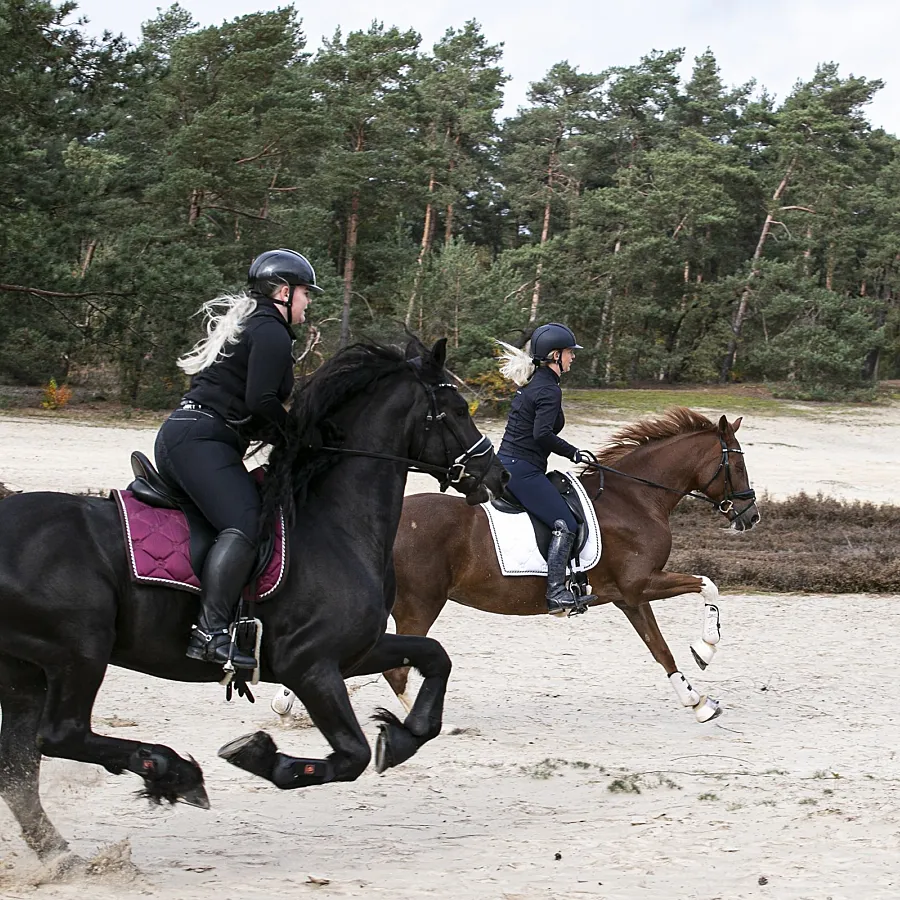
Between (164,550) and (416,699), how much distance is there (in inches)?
60.8

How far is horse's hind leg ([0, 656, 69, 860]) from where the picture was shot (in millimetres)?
5797

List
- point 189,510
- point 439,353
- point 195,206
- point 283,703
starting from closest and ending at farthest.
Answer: point 189,510
point 439,353
point 283,703
point 195,206

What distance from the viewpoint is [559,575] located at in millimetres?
9477

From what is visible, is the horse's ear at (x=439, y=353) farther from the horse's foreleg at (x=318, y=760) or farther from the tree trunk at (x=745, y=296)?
the tree trunk at (x=745, y=296)

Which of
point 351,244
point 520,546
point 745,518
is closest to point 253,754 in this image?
point 520,546

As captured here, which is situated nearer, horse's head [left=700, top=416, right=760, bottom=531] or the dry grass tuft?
horse's head [left=700, top=416, right=760, bottom=531]

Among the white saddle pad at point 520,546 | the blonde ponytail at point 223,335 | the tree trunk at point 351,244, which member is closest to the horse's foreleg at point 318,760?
the blonde ponytail at point 223,335

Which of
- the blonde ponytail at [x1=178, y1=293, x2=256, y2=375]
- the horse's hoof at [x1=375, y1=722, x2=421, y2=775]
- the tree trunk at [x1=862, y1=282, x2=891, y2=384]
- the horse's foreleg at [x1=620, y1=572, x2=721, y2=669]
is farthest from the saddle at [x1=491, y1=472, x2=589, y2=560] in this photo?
the tree trunk at [x1=862, y1=282, x2=891, y2=384]

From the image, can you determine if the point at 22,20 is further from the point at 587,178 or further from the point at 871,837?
the point at 587,178

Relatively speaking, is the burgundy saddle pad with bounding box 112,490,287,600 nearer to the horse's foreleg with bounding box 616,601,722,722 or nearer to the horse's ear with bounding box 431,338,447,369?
the horse's ear with bounding box 431,338,447,369

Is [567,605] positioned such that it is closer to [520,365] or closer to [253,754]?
[520,365]

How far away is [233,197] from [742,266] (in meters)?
29.3

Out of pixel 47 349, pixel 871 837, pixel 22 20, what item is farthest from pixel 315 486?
pixel 47 349

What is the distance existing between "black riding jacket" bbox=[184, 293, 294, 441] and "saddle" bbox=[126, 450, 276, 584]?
43cm
